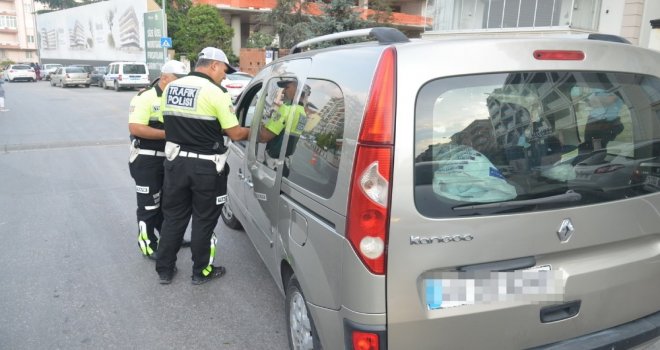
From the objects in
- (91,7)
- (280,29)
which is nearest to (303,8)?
(280,29)

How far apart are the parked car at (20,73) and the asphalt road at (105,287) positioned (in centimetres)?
4109

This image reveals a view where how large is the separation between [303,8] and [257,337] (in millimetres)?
27880

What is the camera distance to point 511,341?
6.98ft

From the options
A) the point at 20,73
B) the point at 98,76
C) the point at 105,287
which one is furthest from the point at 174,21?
the point at 105,287

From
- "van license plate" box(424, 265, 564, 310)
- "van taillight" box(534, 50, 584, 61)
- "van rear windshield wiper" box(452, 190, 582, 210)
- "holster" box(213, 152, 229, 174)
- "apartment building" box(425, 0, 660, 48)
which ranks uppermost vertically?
"apartment building" box(425, 0, 660, 48)

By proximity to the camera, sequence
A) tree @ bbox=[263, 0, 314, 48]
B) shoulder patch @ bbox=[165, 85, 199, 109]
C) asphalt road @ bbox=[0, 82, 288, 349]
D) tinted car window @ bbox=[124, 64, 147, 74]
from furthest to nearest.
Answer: tinted car window @ bbox=[124, 64, 147, 74] < tree @ bbox=[263, 0, 314, 48] < shoulder patch @ bbox=[165, 85, 199, 109] < asphalt road @ bbox=[0, 82, 288, 349]

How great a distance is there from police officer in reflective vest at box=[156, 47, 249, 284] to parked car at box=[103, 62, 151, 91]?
28.2m

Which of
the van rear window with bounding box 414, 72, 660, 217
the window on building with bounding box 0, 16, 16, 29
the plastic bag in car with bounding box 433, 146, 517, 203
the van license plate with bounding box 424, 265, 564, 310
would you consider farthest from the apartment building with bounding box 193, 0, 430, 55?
the window on building with bounding box 0, 16, 16, 29

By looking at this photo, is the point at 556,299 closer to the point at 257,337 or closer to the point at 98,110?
the point at 257,337

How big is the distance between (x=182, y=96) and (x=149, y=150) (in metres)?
0.99

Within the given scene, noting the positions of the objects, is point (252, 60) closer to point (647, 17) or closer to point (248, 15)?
point (248, 15)

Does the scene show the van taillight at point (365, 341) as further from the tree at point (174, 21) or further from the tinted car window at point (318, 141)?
the tree at point (174, 21)

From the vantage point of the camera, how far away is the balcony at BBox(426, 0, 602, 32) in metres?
14.0

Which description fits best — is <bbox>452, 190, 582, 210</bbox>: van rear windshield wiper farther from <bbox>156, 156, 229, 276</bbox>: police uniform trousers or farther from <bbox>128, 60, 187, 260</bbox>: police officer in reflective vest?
<bbox>128, 60, 187, 260</bbox>: police officer in reflective vest
